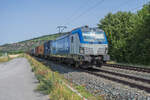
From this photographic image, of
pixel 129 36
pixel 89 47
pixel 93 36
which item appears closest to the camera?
pixel 89 47

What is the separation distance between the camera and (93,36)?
43.7 ft

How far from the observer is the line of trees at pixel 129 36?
2120 centimetres

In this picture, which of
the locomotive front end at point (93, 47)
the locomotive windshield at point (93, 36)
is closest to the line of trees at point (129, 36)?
the locomotive windshield at point (93, 36)

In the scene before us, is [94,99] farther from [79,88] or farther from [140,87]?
[140,87]

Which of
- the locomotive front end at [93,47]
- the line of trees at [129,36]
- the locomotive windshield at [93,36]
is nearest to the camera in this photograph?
the locomotive front end at [93,47]

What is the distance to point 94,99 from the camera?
5.77 meters

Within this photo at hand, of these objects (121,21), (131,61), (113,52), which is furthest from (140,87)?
(121,21)

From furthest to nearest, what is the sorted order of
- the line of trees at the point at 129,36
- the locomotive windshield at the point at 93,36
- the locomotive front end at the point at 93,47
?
the line of trees at the point at 129,36
the locomotive windshield at the point at 93,36
the locomotive front end at the point at 93,47

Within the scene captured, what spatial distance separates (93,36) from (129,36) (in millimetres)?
13721

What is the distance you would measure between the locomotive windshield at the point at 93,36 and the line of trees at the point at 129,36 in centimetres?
907

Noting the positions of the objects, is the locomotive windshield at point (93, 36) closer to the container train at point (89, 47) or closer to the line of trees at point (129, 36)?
the container train at point (89, 47)

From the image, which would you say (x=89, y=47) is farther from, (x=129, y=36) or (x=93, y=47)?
(x=129, y=36)

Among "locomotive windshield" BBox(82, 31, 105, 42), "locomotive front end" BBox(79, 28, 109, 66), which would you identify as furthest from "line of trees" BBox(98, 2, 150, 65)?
"locomotive front end" BBox(79, 28, 109, 66)

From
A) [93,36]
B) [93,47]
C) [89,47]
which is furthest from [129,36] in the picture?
[89,47]
